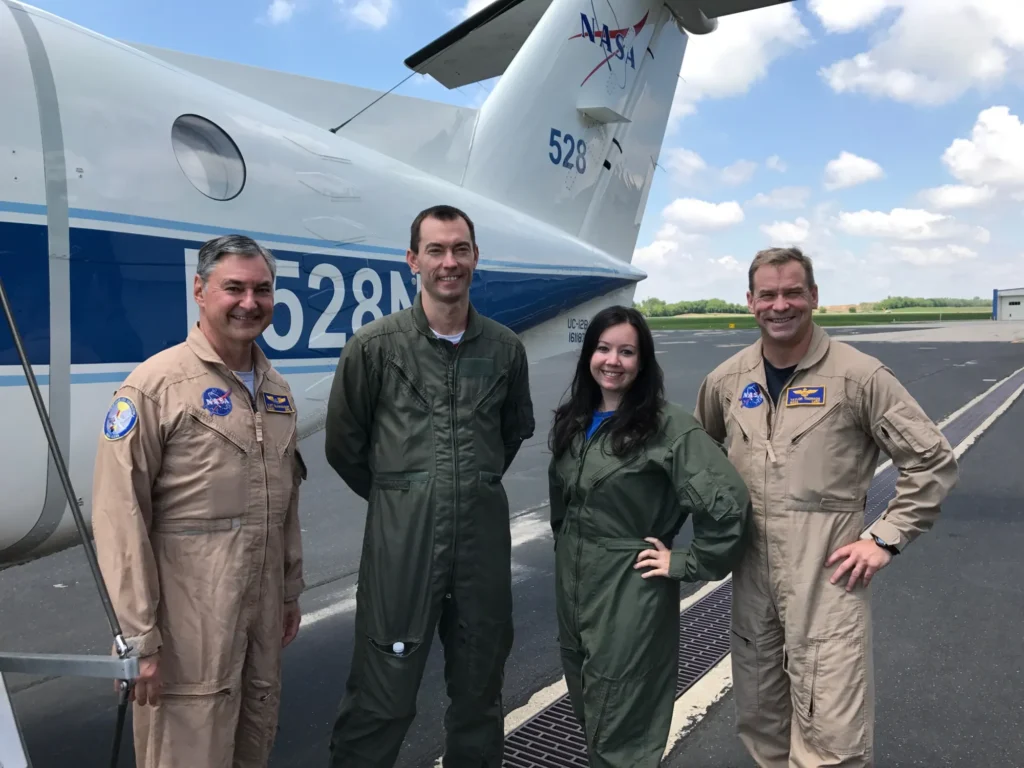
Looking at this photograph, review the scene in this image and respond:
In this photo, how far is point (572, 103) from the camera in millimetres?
4711

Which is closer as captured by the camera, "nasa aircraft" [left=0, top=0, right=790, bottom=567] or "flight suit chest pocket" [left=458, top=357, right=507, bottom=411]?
"nasa aircraft" [left=0, top=0, right=790, bottom=567]

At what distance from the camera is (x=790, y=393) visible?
2.07 metres

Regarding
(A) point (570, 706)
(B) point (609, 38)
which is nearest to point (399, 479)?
(A) point (570, 706)

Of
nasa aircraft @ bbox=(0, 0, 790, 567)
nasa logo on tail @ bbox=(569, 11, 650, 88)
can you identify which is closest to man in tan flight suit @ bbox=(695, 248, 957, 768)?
nasa aircraft @ bbox=(0, 0, 790, 567)

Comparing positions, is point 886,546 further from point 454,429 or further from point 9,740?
point 9,740

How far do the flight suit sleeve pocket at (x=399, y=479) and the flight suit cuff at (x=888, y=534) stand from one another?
4.03 ft

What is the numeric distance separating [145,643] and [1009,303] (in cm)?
6803

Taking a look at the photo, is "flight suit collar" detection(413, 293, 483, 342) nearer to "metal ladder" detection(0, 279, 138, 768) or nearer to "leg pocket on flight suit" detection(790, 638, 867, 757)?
"metal ladder" detection(0, 279, 138, 768)

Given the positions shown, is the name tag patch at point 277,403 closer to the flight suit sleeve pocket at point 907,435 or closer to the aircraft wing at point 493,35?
the flight suit sleeve pocket at point 907,435

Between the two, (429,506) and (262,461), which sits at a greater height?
(262,461)

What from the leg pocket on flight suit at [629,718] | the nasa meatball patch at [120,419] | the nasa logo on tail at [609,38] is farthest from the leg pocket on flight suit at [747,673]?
the nasa logo on tail at [609,38]

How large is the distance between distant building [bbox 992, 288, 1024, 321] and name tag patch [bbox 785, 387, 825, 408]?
65.9 meters

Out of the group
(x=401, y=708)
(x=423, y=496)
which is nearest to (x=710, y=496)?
(x=423, y=496)

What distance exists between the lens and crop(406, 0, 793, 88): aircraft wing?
5.17 meters
